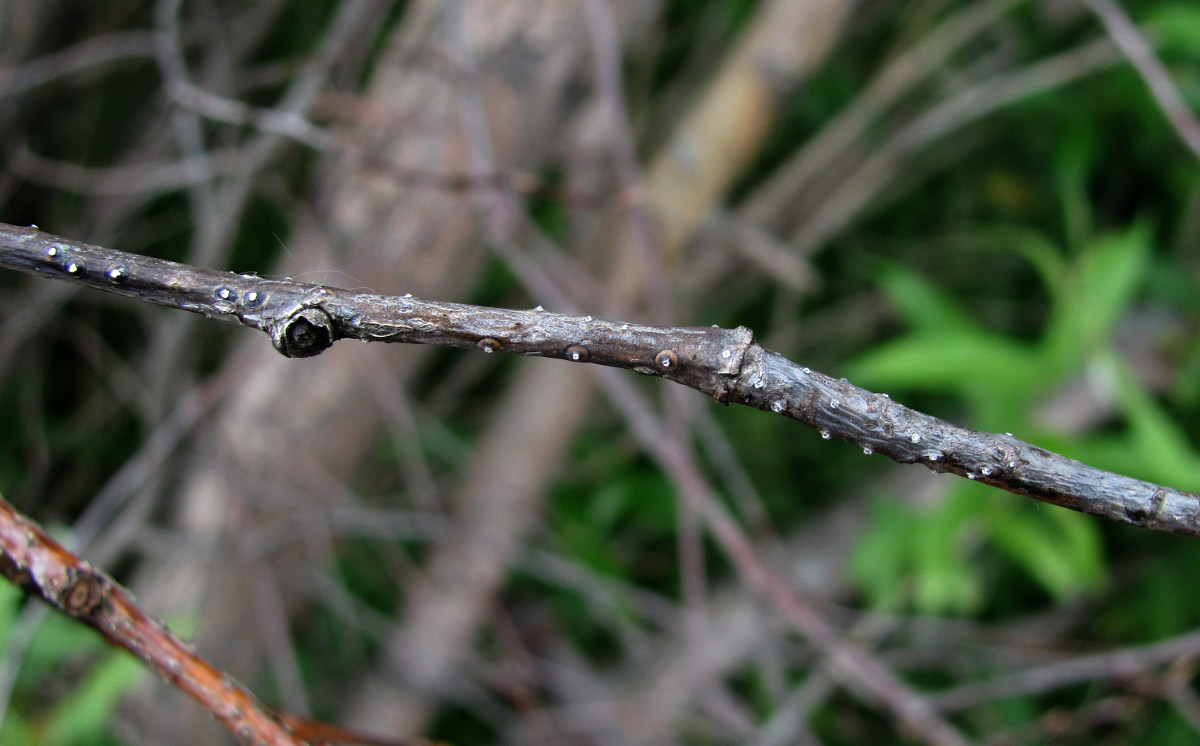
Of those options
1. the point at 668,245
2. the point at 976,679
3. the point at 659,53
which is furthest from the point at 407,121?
the point at 976,679

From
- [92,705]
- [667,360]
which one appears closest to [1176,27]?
[667,360]

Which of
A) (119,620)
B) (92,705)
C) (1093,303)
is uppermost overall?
(1093,303)

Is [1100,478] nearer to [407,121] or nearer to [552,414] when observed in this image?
[407,121]

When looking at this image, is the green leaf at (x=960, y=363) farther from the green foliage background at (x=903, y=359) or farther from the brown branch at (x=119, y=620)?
the brown branch at (x=119, y=620)

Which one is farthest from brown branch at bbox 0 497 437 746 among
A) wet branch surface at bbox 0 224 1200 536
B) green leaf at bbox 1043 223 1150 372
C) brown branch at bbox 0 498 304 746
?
green leaf at bbox 1043 223 1150 372

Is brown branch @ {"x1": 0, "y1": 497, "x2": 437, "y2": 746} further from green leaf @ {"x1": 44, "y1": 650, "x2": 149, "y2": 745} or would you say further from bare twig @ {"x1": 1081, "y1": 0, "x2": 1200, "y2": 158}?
bare twig @ {"x1": 1081, "y1": 0, "x2": 1200, "y2": 158}

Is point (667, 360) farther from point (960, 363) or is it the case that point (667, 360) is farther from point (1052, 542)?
point (1052, 542)

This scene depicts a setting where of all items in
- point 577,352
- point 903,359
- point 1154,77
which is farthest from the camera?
point 903,359

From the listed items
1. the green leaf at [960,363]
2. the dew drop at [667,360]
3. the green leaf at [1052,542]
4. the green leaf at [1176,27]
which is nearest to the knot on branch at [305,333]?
the dew drop at [667,360]
